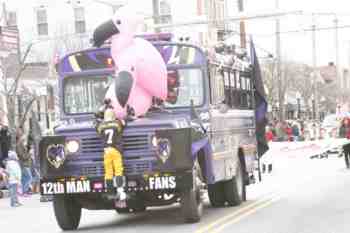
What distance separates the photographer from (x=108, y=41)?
46.4ft

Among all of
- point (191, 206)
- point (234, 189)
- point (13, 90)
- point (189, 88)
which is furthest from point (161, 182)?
point (13, 90)

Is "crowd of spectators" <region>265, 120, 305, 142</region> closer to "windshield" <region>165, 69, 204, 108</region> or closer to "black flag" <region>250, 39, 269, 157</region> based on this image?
"black flag" <region>250, 39, 269, 157</region>

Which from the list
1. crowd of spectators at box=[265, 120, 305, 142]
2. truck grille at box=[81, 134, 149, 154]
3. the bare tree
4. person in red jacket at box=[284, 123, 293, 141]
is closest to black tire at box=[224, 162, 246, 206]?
truck grille at box=[81, 134, 149, 154]

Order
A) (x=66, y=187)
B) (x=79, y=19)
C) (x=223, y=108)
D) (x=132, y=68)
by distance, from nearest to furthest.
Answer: (x=66, y=187)
(x=132, y=68)
(x=223, y=108)
(x=79, y=19)

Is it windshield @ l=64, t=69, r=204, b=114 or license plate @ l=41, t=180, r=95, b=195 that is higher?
windshield @ l=64, t=69, r=204, b=114

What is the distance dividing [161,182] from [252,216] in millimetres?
2419

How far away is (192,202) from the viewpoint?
13.2 m

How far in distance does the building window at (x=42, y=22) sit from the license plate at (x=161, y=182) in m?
38.0

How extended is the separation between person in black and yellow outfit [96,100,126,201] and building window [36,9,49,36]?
37812mm

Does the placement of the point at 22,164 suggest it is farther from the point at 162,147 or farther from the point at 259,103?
the point at 162,147

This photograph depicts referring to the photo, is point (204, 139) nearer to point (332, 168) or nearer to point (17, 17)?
point (332, 168)

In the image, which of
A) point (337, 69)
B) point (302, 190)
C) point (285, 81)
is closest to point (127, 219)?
point (302, 190)

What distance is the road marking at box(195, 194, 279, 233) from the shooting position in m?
12.9

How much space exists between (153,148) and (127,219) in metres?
2.93
